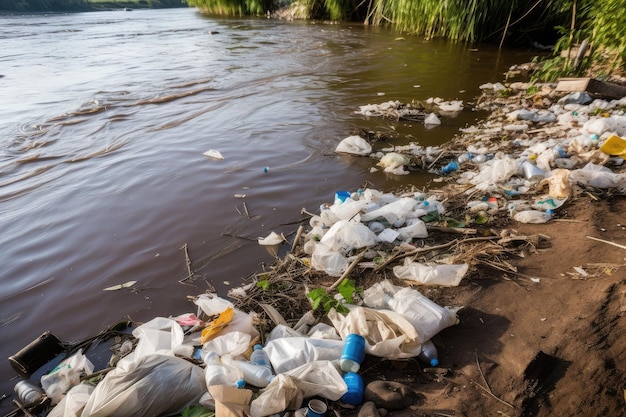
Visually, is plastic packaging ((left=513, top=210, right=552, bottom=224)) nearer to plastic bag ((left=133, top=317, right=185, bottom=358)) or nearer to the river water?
the river water

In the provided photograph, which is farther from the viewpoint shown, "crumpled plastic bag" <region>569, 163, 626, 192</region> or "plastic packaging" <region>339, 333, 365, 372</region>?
"crumpled plastic bag" <region>569, 163, 626, 192</region>

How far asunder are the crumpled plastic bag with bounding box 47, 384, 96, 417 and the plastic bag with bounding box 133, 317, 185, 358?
0.90ft

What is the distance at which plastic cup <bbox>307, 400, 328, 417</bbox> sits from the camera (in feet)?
4.74

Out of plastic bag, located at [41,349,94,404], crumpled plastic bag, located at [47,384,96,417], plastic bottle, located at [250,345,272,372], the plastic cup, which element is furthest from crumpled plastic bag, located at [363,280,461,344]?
plastic bag, located at [41,349,94,404]

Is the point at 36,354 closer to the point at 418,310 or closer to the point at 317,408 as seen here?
the point at 317,408

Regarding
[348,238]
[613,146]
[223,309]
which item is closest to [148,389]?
[223,309]

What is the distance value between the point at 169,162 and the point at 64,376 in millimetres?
2860

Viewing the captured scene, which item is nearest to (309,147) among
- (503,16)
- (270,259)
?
(270,259)

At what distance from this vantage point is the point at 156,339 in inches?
76.9

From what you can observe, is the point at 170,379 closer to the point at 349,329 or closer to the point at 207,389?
the point at 207,389

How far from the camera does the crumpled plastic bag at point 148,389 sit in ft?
4.85

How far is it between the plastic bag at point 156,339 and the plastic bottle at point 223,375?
1.08 ft

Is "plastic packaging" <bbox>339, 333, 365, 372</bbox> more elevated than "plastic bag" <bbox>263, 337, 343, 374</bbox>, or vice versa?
"plastic packaging" <bbox>339, 333, 365, 372</bbox>

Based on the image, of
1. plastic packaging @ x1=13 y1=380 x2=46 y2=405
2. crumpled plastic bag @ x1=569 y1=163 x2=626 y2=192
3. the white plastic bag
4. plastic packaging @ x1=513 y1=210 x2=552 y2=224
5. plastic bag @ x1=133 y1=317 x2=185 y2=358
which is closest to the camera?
plastic packaging @ x1=13 y1=380 x2=46 y2=405
